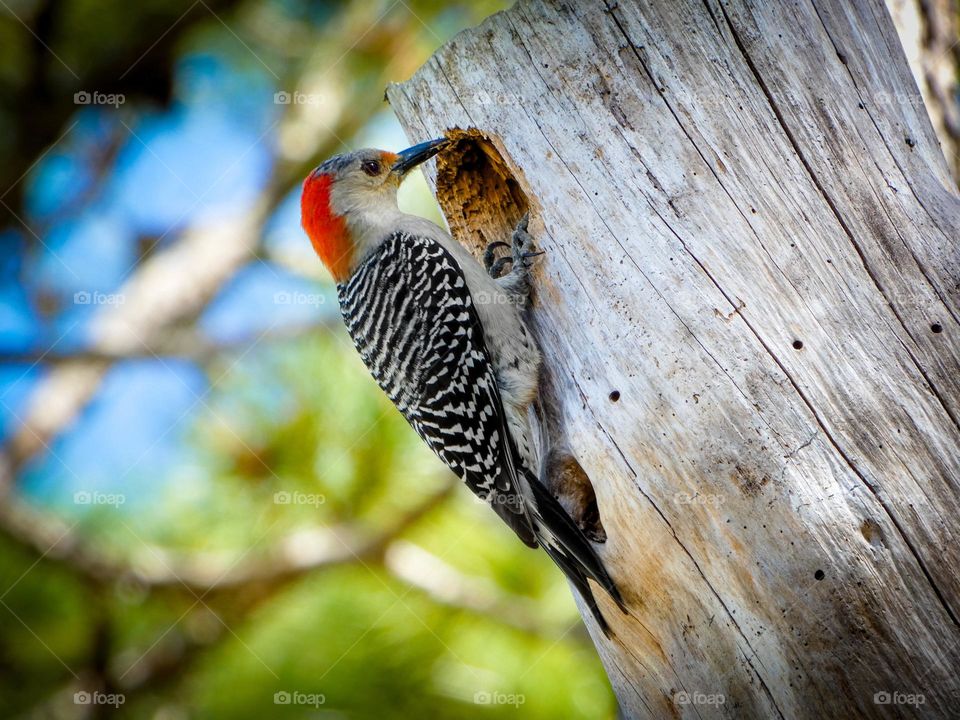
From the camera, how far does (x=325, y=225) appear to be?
4.17 meters

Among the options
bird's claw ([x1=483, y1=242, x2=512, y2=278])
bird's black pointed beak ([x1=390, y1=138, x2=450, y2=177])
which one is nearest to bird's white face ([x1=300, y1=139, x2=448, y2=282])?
bird's black pointed beak ([x1=390, y1=138, x2=450, y2=177])

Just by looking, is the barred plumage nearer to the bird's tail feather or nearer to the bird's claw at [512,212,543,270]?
the bird's tail feather

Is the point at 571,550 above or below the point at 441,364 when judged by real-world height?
below

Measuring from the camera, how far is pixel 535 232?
10.5 ft

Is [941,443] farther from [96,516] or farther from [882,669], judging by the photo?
[96,516]

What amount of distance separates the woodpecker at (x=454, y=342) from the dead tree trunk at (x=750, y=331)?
216 mm

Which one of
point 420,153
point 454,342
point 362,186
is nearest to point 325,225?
point 362,186

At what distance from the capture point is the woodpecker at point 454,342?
10.7 ft

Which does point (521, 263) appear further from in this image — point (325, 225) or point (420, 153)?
point (325, 225)

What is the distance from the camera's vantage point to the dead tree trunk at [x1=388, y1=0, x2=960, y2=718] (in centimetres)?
247

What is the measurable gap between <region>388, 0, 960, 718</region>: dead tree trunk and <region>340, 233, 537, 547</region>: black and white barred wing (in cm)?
44

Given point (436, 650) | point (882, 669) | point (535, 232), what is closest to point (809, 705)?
point (882, 669)

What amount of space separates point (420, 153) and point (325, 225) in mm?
842

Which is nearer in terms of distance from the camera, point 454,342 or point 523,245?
point 523,245
